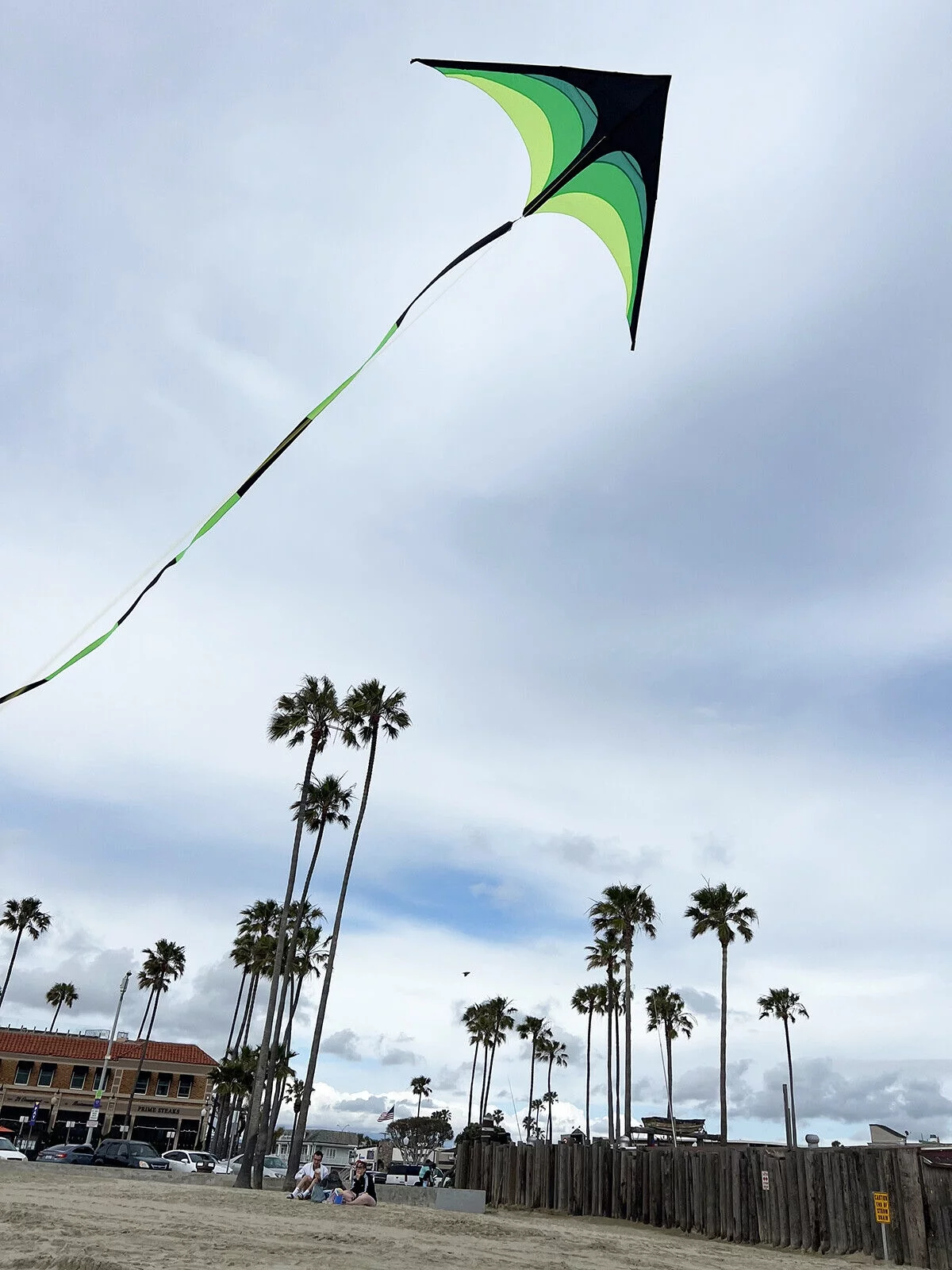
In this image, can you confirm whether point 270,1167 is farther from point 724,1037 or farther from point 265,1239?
point 265,1239

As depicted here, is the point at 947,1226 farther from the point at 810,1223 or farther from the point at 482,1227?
the point at 482,1227

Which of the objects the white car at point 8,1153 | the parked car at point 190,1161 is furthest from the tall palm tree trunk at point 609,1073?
the white car at point 8,1153

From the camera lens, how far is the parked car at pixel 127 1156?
30.6 metres

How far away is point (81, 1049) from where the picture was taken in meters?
63.1

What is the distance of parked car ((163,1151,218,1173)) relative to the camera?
33.3m

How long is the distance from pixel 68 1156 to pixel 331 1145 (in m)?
62.2

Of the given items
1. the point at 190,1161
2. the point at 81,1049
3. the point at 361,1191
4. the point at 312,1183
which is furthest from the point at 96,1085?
the point at 361,1191

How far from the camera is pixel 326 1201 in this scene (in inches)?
690

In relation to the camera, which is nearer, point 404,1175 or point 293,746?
point 293,746

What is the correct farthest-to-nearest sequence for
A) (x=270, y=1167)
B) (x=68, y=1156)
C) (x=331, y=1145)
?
1. (x=331, y=1145)
2. (x=270, y=1167)
3. (x=68, y=1156)

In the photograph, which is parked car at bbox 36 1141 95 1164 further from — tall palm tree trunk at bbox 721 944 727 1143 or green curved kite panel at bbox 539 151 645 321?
green curved kite panel at bbox 539 151 645 321

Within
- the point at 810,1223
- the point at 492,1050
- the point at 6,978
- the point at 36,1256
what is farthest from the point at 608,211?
the point at 492,1050

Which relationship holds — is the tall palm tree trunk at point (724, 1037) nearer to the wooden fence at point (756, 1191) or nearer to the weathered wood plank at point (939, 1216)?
the wooden fence at point (756, 1191)

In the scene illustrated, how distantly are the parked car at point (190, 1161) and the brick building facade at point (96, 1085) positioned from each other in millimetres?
25672
